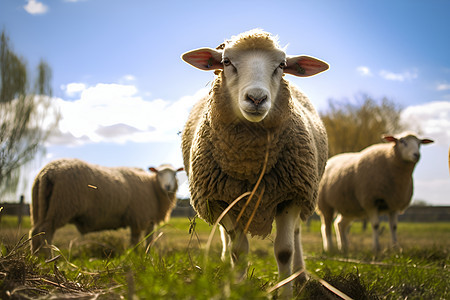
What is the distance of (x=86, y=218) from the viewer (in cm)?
723

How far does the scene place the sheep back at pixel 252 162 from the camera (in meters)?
3.02

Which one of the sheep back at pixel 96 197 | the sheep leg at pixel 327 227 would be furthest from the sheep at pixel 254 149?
the sheep leg at pixel 327 227

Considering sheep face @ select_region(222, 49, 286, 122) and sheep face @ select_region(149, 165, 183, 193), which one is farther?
sheep face @ select_region(149, 165, 183, 193)

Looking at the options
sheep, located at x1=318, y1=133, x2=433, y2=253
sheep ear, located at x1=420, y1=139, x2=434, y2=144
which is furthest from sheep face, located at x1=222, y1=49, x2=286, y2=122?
sheep ear, located at x1=420, y1=139, x2=434, y2=144

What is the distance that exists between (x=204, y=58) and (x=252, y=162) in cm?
107

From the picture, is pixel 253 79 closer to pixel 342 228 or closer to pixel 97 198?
pixel 97 198

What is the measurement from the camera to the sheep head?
104 inches

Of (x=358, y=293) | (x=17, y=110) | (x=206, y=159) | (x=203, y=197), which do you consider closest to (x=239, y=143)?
(x=206, y=159)

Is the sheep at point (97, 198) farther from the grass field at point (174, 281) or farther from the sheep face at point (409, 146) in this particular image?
the sheep face at point (409, 146)

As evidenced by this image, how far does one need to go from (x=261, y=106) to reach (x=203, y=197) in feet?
3.52

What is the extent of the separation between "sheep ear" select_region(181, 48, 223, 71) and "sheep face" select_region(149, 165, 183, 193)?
6.25 meters

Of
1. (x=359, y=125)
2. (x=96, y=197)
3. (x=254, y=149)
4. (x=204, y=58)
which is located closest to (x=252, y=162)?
(x=254, y=149)

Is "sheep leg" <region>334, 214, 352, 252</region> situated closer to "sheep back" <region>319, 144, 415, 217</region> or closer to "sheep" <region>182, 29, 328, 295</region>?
"sheep back" <region>319, 144, 415, 217</region>

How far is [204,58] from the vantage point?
11.1 ft
